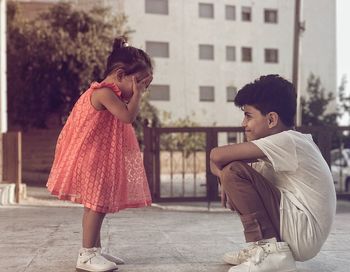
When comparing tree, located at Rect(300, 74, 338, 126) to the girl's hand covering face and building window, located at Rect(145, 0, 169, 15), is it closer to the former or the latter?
building window, located at Rect(145, 0, 169, 15)

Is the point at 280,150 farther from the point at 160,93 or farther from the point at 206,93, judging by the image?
the point at 206,93

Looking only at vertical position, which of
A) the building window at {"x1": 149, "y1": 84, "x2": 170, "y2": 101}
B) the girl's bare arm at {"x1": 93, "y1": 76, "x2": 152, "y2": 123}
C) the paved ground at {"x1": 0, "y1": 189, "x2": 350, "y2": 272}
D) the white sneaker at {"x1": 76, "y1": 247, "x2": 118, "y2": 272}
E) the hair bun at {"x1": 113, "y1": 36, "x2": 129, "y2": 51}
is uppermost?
the building window at {"x1": 149, "y1": 84, "x2": 170, "y2": 101}

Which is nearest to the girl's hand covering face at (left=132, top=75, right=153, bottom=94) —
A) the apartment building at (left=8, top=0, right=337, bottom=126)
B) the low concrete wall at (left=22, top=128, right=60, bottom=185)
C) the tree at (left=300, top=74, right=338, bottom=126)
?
the low concrete wall at (left=22, top=128, right=60, bottom=185)

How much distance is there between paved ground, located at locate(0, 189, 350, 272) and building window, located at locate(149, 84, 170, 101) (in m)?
24.3

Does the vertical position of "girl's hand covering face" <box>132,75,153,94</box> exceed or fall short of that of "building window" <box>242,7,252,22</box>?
it falls short

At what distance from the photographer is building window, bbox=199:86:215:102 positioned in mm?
31531

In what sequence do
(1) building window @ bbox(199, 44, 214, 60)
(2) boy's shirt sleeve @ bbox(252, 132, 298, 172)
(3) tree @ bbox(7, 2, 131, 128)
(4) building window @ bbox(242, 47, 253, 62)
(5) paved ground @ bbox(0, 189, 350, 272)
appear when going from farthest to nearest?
(4) building window @ bbox(242, 47, 253, 62), (1) building window @ bbox(199, 44, 214, 60), (3) tree @ bbox(7, 2, 131, 128), (5) paved ground @ bbox(0, 189, 350, 272), (2) boy's shirt sleeve @ bbox(252, 132, 298, 172)

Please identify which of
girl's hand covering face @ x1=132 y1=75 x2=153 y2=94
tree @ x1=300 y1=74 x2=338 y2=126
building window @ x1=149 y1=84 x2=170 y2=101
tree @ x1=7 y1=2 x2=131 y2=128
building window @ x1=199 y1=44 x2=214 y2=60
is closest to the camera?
girl's hand covering face @ x1=132 y1=75 x2=153 y2=94

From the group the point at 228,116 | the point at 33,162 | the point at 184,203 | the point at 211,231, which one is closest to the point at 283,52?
the point at 228,116

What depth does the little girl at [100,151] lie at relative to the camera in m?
3.03

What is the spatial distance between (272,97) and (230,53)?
29.4 m

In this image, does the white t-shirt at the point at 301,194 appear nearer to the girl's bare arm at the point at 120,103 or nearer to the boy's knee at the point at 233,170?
the boy's knee at the point at 233,170

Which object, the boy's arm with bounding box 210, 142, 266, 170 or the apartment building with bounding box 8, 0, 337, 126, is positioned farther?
the apartment building with bounding box 8, 0, 337, 126

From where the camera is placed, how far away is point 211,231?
4688 millimetres
